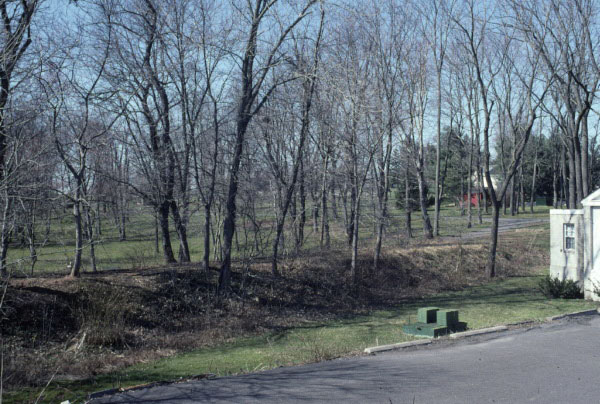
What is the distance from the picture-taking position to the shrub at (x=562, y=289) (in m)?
16.9

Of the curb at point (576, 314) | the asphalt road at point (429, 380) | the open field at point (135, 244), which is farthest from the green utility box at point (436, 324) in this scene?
the open field at point (135, 244)

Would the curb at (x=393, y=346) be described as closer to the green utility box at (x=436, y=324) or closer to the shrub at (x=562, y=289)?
the green utility box at (x=436, y=324)

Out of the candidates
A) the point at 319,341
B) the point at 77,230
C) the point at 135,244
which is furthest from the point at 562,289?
the point at 135,244

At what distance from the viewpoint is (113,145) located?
16.2 metres

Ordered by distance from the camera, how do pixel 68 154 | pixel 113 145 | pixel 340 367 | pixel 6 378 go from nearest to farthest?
pixel 6 378, pixel 340 367, pixel 68 154, pixel 113 145

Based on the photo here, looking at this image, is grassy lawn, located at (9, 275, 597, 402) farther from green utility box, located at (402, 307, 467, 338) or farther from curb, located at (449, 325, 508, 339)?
curb, located at (449, 325, 508, 339)

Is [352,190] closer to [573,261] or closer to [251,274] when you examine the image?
[251,274]

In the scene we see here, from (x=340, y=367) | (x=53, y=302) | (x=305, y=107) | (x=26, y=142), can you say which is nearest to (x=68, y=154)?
(x=26, y=142)

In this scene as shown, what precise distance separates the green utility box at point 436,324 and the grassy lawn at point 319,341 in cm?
30

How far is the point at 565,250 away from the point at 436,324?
8.48m

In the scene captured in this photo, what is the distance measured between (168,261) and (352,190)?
7.71 meters

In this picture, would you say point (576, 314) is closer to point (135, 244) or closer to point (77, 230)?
point (77, 230)

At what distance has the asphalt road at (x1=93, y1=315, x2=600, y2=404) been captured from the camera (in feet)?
22.3

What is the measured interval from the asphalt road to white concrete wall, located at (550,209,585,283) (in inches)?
312
